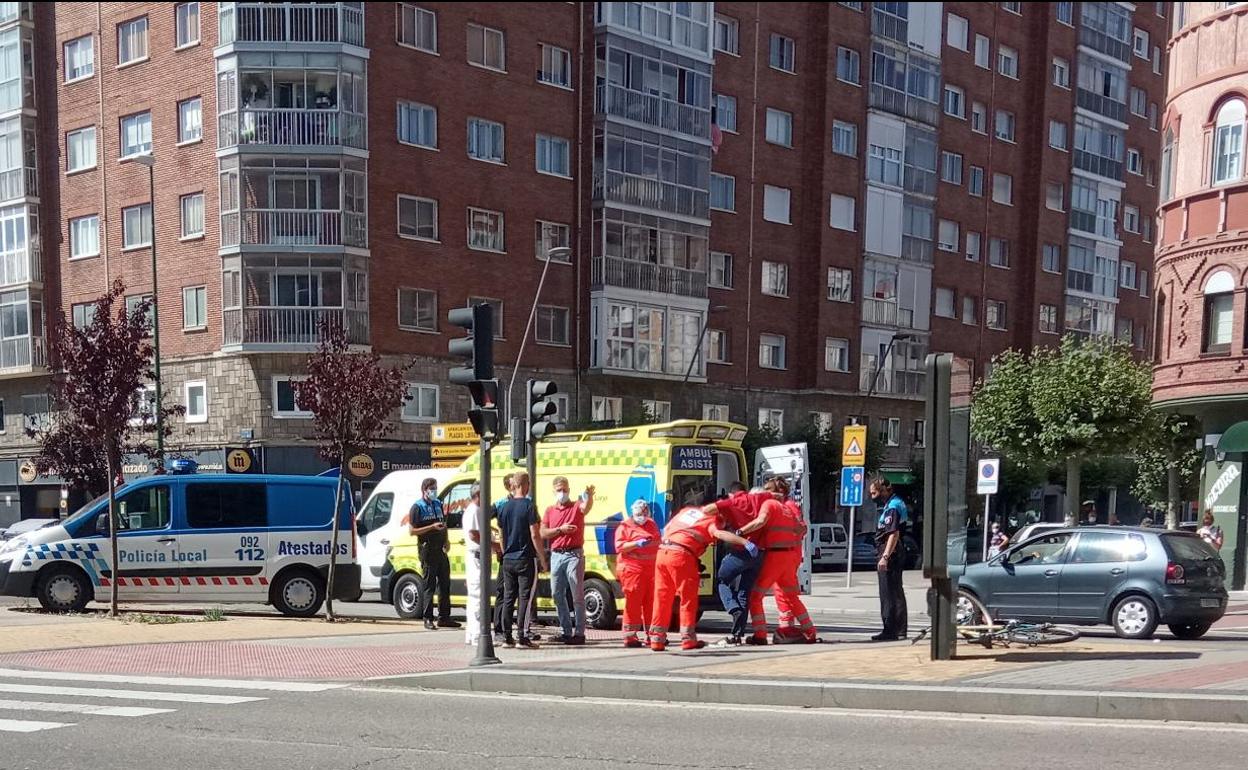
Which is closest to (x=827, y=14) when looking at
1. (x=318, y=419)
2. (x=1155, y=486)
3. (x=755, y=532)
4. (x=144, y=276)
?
(x=1155, y=486)

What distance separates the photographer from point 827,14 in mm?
47844

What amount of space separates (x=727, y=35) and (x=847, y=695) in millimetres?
39267

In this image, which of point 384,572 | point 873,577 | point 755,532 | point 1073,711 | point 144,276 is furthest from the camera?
point 144,276

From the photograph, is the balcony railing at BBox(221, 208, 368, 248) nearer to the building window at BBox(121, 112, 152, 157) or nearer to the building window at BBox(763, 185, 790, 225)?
the building window at BBox(121, 112, 152, 157)

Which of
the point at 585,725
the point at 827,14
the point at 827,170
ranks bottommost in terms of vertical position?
the point at 585,725

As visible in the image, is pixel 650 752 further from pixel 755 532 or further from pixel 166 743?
pixel 755 532

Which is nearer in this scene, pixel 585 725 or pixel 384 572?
pixel 585 725

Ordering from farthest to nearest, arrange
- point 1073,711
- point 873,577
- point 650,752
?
point 873,577
point 1073,711
point 650,752

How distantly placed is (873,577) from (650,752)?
91.3 feet

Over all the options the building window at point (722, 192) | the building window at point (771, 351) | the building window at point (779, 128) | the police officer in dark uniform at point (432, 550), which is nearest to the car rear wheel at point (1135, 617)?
the police officer in dark uniform at point (432, 550)

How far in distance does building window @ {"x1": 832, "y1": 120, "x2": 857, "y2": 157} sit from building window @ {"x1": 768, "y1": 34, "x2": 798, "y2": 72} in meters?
2.72

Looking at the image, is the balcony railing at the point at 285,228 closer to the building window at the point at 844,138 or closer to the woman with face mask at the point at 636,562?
the building window at the point at 844,138

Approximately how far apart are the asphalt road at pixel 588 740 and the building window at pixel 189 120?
30.2 metres

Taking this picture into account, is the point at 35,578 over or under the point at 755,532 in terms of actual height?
under
